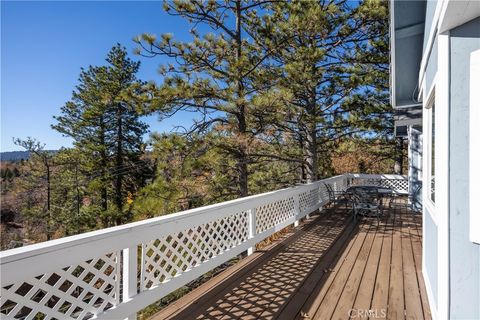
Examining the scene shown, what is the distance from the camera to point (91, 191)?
63.1ft

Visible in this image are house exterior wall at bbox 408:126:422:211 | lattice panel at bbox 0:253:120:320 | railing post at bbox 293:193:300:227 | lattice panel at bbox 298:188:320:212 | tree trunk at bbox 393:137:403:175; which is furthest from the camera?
tree trunk at bbox 393:137:403:175

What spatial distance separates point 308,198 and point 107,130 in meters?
16.8

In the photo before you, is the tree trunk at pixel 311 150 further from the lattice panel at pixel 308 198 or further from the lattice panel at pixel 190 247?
the lattice panel at pixel 190 247

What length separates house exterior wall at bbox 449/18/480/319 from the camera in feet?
5.47

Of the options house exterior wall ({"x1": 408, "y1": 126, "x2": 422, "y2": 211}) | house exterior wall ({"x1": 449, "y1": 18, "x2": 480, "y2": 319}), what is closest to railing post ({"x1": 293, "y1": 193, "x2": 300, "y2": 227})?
house exterior wall ({"x1": 408, "y1": 126, "x2": 422, "y2": 211})

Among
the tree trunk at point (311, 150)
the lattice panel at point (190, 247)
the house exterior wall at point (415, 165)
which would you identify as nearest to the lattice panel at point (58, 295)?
the lattice panel at point (190, 247)

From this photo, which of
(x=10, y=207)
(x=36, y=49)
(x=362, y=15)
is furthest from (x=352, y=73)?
(x=10, y=207)

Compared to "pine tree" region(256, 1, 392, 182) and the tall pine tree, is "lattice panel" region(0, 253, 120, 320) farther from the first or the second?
"pine tree" region(256, 1, 392, 182)

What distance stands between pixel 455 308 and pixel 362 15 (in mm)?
7357

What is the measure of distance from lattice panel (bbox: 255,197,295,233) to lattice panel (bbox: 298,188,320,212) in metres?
0.69

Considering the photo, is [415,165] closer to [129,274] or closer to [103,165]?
[129,274]

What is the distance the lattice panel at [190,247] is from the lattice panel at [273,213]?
493 millimetres

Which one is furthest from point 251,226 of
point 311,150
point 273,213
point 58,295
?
point 311,150

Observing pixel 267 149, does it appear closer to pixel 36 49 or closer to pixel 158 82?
pixel 158 82
